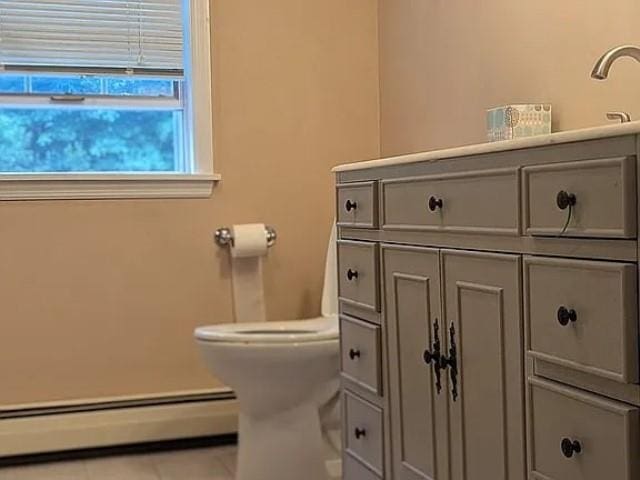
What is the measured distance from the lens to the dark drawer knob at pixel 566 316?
129 cm

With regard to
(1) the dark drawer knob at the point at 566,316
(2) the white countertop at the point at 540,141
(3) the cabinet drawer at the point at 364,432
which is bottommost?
(3) the cabinet drawer at the point at 364,432

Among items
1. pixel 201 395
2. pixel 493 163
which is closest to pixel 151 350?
pixel 201 395

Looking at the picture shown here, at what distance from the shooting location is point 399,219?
1.88 meters

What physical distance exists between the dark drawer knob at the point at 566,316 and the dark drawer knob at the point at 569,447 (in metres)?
0.17

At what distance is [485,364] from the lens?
1.55 meters

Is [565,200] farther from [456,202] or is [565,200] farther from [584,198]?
[456,202]

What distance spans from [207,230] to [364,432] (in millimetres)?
1239

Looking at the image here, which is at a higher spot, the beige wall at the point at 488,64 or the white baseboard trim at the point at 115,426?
the beige wall at the point at 488,64

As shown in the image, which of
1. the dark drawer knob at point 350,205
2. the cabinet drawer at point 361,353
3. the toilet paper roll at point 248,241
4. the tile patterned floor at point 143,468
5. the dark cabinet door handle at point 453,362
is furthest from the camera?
the toilet paper roll at point 248,241

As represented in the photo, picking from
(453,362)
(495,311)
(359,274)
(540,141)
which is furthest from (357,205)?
(540,141)

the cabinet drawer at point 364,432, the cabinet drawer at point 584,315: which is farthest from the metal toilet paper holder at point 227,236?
the cabinet drawer at point 584,315

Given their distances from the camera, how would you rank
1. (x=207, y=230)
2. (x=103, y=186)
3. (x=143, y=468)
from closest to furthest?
(x=143, y=468) < (x=103, y=186) < (x=207, y=230)

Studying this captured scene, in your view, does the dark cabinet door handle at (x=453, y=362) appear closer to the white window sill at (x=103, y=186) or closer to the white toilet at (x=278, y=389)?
the white toilet at (x=278, y=389)

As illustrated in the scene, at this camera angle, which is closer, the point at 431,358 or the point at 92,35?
the point at 431,358
